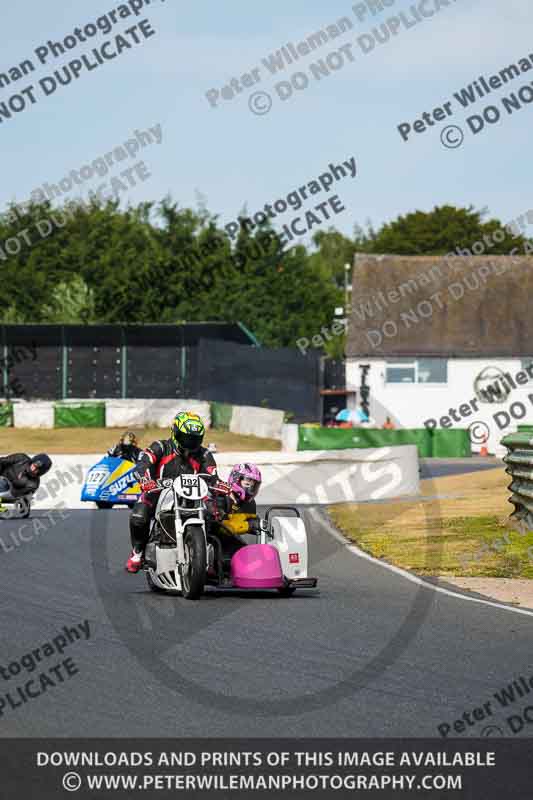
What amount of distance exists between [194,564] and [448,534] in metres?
8.47

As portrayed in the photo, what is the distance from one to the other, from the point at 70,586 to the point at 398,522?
961cm

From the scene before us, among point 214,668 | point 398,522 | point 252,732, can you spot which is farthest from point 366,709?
point 398,522

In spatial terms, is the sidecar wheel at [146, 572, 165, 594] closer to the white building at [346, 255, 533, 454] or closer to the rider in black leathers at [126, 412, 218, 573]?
the rider in black leathers at [126, 412, 218, 573]

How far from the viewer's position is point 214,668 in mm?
9133

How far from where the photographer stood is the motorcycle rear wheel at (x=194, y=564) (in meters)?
12.4

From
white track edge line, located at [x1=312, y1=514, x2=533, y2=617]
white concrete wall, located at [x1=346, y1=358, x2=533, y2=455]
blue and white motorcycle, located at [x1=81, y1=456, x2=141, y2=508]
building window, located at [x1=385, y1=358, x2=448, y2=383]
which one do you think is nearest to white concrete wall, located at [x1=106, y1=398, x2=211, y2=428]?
white concrete wall, located at [x1=346, y1=358, x2=533, y2=455]

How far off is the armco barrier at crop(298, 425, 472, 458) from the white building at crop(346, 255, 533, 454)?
20.1ft

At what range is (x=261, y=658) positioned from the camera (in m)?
9.56

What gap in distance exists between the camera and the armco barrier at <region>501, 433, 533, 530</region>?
19473mm

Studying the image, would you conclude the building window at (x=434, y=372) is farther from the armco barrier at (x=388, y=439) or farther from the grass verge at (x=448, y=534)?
the grass verge at (x=448, y=534)

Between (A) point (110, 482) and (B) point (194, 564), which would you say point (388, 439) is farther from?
(B) point (194, 564)

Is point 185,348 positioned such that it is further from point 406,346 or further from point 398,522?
point 398,522
